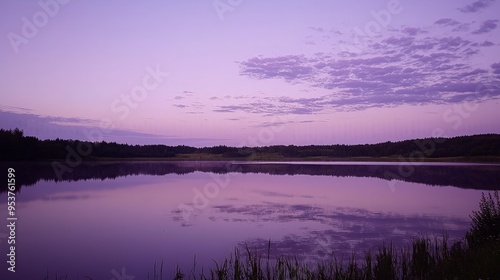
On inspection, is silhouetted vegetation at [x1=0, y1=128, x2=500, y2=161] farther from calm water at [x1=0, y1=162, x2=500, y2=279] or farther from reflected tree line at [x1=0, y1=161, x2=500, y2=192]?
calm water at [x1=0, y1=162, x2=500, y2=279]

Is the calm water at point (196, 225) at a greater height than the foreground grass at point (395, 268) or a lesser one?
lesser

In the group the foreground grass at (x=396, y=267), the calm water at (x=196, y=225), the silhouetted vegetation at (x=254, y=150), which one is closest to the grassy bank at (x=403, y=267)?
the foreground grass at (x=396, y=267)

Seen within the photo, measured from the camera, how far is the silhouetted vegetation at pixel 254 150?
6406 centimetres

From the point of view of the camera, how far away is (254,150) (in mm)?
135875

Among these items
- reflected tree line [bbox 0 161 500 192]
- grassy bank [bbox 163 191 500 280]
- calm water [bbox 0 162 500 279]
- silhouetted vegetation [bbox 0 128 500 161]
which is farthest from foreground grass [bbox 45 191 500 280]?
silhouetted vegetation [bbox 0 128 500 161]

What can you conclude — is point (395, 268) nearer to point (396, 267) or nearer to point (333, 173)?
point (396, 267)

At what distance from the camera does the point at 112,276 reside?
8977 mm

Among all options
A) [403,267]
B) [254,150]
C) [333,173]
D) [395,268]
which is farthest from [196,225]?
[254,150]

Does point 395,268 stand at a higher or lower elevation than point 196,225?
higher

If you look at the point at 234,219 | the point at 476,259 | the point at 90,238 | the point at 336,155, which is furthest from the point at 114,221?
the point at 336,155

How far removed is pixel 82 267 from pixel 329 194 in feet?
60.1

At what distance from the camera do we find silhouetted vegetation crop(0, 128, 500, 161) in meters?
64.1

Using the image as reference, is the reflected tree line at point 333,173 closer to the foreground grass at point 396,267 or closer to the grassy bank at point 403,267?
the foreground grass at point 396,267

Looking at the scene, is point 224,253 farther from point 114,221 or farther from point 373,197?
point 373,197
